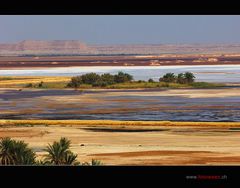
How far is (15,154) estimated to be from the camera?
24.4ft

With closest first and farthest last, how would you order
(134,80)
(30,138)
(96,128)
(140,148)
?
1. (140,148)
2. (30,138)
3. (96,128)
4. (134,80)

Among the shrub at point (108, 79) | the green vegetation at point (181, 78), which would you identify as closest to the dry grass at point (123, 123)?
the green vegetation at point (181, 78)

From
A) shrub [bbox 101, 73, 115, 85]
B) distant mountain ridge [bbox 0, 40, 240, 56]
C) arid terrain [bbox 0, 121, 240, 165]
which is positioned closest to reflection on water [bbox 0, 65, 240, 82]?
shrub [bbox 101, 73, 115, 85]

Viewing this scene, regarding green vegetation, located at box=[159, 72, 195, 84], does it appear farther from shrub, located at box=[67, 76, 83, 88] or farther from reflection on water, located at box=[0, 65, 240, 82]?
shrub, located at box=[67, 76, 83, 88]

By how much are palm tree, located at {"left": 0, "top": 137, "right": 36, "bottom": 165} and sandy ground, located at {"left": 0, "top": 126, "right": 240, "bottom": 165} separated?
5387 mm

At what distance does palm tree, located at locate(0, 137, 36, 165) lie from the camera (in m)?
7.24

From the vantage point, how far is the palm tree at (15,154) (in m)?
7.24

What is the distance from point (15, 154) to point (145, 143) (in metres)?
9.21
